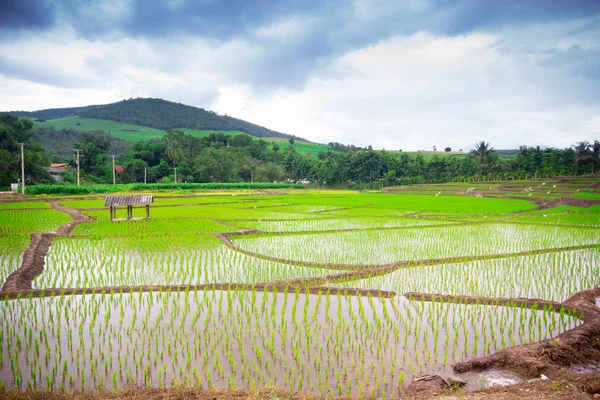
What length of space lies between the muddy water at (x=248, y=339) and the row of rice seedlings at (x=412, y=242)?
4.16 meters

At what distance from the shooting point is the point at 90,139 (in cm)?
6231

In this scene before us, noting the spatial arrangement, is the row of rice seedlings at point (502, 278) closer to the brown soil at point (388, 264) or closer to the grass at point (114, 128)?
the brown soil at point (388, 264)

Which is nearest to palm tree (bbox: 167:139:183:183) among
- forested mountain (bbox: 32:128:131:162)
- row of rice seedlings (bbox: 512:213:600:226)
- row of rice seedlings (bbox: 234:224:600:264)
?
forested mountain (bbox: 32:128:131:162)

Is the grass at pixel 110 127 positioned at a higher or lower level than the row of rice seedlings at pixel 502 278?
higher

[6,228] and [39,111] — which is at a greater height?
[39,111]

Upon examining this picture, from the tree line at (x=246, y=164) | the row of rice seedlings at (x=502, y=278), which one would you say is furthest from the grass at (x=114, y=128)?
the row of rice seedlings at (x=502, y=278)

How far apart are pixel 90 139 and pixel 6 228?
52.3 metres

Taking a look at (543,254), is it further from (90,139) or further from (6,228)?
(90,139)

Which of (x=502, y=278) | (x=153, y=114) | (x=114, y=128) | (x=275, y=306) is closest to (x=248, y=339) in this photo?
(x=275, y=306)

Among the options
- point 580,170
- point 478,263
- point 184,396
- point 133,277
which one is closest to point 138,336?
point 184,396

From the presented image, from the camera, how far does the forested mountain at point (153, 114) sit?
12512 centimetres

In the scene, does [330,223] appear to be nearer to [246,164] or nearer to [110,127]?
[246,164]

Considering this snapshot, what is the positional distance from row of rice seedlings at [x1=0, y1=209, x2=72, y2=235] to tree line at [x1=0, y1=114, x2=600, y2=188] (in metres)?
23.0

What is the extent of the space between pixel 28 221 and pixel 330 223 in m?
14.2
